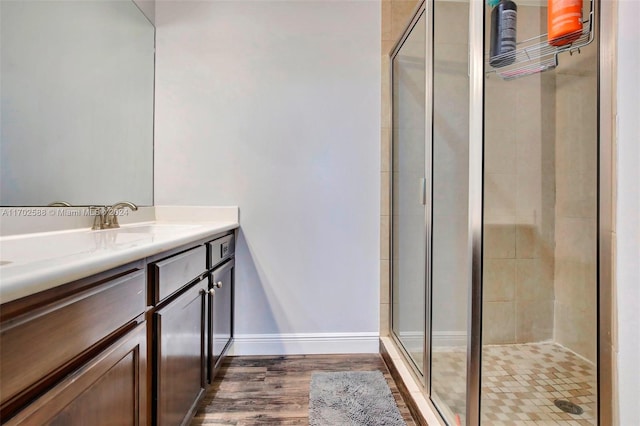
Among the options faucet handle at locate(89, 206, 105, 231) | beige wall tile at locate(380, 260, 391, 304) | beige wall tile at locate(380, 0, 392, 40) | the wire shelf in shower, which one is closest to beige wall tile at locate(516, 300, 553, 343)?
beige wall tile at locate(380, 260, 391, 304)

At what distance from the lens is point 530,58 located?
1.49m

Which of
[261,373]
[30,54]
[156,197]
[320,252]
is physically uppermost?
[30,54]

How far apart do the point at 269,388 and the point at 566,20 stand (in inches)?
77.9

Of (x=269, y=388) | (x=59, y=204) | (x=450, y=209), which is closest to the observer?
(x=59, y=204)

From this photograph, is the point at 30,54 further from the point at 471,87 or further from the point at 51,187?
the point at 471,87

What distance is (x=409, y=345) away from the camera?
1.68m

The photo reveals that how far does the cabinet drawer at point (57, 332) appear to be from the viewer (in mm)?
448

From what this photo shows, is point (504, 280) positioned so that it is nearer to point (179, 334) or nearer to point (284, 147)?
point (284, 147)

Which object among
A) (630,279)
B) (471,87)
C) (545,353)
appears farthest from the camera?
(545,353)

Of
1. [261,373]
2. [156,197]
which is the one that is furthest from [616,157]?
[156,197]

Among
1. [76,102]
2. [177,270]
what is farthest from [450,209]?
[76,102]

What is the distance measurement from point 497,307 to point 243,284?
1475 millimetres

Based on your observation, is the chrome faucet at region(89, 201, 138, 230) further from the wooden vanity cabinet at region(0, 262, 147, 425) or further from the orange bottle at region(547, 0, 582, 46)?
the orange bottle at region(547, 0, 582, 46)

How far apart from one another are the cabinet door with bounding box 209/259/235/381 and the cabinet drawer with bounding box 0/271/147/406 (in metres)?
0.73
